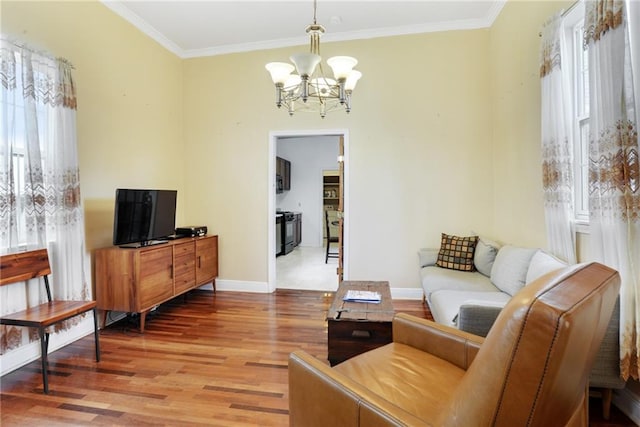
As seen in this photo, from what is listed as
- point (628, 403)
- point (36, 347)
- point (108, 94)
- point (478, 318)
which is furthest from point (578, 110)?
point (36, 347)

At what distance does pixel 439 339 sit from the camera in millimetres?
1664

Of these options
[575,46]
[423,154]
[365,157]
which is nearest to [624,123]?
[575,46]

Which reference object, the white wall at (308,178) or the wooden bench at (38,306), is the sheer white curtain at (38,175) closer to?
the wooden bench at (38,306)

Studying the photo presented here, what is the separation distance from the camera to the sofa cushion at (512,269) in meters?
2.57

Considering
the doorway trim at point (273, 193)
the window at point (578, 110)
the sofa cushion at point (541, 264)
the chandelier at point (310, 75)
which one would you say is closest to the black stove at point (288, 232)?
the doorway trim at point (273, 193)

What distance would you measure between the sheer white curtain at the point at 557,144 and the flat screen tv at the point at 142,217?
12.3 feet

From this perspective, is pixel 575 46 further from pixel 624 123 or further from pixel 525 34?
pixel 624 123

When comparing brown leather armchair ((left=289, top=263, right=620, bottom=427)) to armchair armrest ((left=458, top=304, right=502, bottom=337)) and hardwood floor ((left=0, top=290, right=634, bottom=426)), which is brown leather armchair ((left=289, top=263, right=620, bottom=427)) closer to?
armchair armrest ((left=458, top=304, right=502, bottom=337))

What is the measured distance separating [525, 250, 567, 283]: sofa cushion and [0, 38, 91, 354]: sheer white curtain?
371cm

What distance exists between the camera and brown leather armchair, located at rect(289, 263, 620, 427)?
0.74 meters

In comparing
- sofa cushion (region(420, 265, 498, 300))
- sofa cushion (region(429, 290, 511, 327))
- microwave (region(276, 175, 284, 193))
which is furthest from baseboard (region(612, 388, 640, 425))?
microwave (region(276, 175, 284, 193))

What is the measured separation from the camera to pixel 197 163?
4695mm

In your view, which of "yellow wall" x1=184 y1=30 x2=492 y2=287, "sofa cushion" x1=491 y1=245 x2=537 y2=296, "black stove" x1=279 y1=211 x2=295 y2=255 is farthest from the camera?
"black stove" x1=279 y1=211 x2=295 y2=255

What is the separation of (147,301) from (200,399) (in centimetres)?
151
